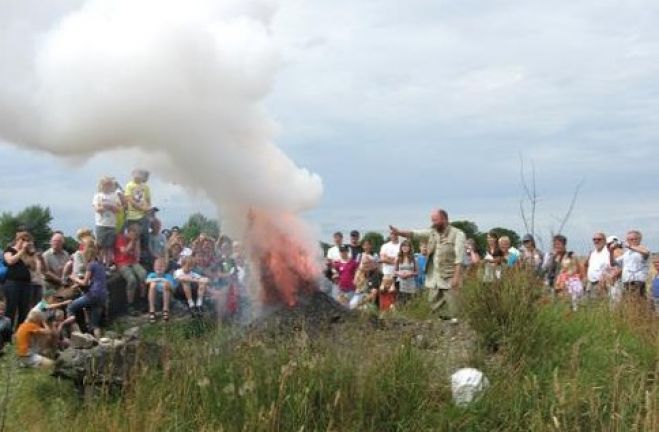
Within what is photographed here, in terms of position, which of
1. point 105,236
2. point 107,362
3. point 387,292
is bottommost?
point 107,362

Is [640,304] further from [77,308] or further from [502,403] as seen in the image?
[77,308]

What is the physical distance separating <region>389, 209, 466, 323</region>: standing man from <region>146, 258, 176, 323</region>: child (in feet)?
14.4

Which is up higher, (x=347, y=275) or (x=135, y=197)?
(x=135, y=197)

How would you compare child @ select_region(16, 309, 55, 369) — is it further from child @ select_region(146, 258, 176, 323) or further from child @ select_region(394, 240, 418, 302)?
child @ select_region(394, 240, 418, 302)

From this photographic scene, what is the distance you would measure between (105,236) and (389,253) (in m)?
5.33

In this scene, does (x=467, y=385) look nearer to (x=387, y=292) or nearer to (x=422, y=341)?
(x=422, y=341)

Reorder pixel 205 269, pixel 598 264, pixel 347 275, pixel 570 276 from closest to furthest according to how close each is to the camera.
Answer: pixel 598 264
pixel 570 276
pixel 205 269
pixel 347 275

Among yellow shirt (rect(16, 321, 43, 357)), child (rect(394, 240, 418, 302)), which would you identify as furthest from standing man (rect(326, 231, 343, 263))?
yellow shirt (rect(16, 321, 43, 357))

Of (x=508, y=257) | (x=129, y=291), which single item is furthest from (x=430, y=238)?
(x=129, y=291)

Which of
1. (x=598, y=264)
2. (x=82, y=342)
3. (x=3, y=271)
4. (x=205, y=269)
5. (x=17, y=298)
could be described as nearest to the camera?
(x=82, y=342)

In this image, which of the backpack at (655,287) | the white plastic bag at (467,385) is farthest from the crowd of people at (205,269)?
the white plastic bag at (467,385)

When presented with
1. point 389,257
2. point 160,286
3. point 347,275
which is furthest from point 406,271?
point 160,286

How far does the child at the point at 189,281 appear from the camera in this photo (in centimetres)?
1552

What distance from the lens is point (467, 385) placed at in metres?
8.45
